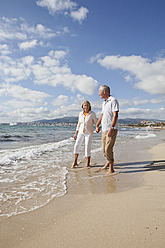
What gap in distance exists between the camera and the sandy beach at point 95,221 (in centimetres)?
167

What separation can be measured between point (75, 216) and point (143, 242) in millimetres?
900

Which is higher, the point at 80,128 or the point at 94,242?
the point at 80,128

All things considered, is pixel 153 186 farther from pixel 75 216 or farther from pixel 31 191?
pixel 31 191

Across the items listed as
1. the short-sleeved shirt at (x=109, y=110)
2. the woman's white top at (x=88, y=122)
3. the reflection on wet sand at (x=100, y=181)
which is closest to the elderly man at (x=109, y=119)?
the short-sleeved shirt at (x=109, y=110)

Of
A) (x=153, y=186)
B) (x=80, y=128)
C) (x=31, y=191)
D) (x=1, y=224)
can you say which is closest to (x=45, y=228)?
(x=1, y=224)

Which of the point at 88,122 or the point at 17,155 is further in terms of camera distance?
the point at 17,155

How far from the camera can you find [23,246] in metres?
1.64

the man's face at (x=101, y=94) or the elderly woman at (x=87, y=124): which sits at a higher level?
the man's face at (x=101, y=94)

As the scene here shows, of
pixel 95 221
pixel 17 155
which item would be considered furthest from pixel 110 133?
pixel 17 155

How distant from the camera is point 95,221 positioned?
2.00 meters

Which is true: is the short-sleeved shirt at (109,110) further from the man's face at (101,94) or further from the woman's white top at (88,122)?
the woman's white top at (88,122)

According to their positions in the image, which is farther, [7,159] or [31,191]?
[7,159]

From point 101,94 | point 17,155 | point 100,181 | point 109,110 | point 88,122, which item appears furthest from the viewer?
point 17,155

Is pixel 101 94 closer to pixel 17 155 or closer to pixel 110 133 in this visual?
pixel 110 133
